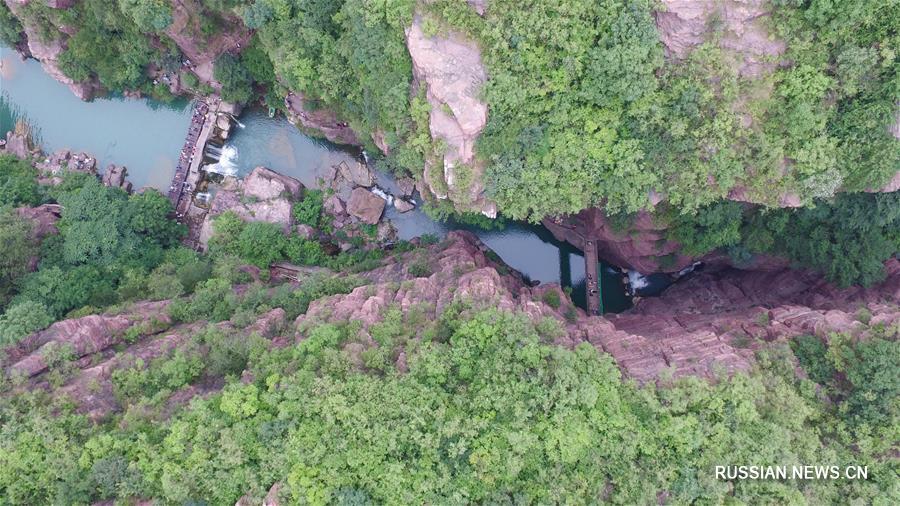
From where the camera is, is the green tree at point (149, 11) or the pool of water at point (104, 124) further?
the pool of water at point (104, 124)

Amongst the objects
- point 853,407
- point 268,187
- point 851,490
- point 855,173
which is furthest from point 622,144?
point 268,187

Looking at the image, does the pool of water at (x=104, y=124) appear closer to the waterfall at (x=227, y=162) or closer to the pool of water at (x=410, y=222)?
the waterfall at (x=227, y=162)

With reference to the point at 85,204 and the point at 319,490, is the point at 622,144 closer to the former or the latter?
the point at 319,490

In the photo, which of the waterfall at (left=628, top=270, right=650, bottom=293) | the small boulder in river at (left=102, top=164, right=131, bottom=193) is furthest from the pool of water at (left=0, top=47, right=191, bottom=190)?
the waterfall at (left=628, top=270, right=650, bottom=293)

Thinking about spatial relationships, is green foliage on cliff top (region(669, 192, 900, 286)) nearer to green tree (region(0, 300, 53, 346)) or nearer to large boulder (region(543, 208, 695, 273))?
large boulder (region(543, 208, 695, 273))

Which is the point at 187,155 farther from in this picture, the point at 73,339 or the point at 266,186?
the point at 73,339

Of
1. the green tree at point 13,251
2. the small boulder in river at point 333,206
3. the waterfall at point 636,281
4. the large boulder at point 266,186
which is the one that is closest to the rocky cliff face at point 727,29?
the waterfall at point 636,281
